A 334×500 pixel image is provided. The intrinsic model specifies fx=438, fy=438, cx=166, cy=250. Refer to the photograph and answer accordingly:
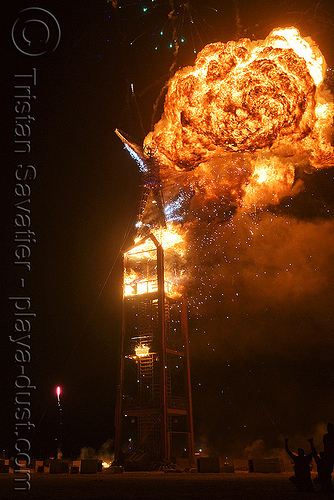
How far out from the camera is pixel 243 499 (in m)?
10.6

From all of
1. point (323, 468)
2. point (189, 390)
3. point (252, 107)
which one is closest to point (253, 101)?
point (252, 107)

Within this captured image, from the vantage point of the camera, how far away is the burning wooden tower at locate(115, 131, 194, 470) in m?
37.0

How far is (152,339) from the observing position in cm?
4059

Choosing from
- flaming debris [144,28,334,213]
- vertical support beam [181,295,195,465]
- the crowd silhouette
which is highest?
flaming debris [144,28,334,213]

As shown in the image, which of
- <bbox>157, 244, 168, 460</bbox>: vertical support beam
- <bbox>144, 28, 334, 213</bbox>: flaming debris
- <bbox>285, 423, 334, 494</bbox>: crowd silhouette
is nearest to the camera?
<bbox>285, 423, 334, 494</bbox>: crowd silhouette

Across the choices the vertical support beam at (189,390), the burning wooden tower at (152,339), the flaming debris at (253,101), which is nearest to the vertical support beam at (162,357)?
the burning wooden tower at (152,339)

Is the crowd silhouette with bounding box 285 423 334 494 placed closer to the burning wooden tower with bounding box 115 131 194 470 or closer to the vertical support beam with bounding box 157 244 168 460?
the vertical support beam with bounding box 157 244 168 460

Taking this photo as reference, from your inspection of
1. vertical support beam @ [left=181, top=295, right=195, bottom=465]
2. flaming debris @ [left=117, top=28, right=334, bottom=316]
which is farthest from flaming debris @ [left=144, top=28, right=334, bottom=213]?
vertical support beam @ [left=181, top=295, right=195, bottom=465]

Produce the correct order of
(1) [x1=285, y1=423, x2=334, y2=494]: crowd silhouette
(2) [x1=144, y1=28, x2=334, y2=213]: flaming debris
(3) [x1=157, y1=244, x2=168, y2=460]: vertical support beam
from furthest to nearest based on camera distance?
(3) [x1=157, y1=244, x2=168, y2=460]: vertical support beam → (2) [x1=144, y1=28, x2=334, y2=213]: flaming debris → (1) [x1=285, y1=423, x2=334, y2=494]: crowd silhouette

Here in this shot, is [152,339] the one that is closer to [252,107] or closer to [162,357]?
[162,357]

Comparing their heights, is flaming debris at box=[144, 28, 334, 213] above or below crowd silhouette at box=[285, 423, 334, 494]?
above

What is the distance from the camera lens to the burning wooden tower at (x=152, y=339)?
121 feet

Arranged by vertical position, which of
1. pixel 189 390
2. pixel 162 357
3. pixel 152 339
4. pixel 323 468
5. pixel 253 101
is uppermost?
pixel 253 101

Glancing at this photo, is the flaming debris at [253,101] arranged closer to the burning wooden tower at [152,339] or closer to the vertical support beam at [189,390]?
the burning wooden tower at [152,339]
